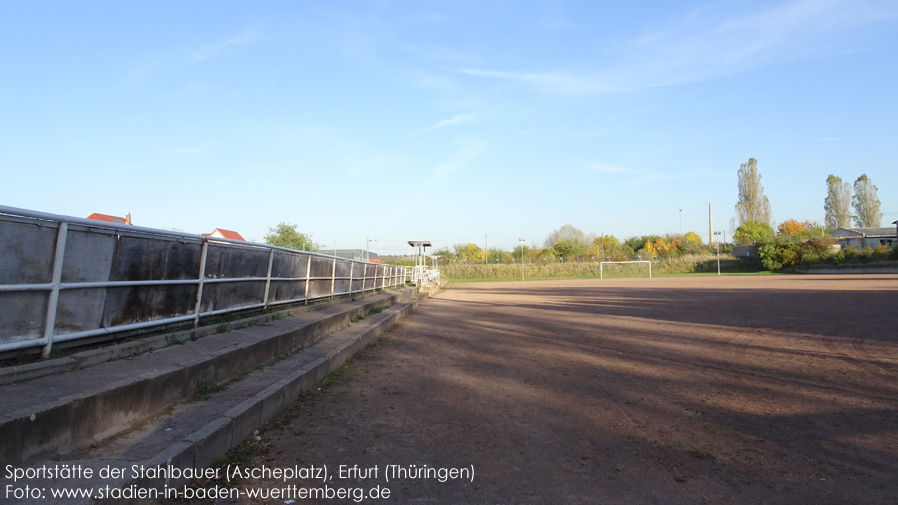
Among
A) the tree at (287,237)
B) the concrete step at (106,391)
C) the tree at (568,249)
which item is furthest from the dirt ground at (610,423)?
the tree at (568,249)

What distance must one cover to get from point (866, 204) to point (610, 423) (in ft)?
393

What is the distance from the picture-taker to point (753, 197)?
327 feet

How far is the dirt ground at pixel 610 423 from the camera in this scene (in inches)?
152

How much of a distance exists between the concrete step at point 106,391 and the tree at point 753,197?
360ft

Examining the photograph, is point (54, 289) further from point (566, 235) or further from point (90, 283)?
point (566, 235)

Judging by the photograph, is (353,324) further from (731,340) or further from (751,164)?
(751,164)

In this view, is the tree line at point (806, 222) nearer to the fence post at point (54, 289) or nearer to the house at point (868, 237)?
the house at point (868, 237)

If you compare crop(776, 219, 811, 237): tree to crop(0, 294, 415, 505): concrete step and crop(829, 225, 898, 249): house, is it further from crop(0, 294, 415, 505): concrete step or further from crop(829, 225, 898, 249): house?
crop(0, 294, 415, 505): concrete step

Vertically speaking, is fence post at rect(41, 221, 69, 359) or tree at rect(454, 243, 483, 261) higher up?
tree at rect(454, 243, 483, 261)

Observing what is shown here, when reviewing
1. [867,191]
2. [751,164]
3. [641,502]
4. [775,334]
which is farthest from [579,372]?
[867,191]

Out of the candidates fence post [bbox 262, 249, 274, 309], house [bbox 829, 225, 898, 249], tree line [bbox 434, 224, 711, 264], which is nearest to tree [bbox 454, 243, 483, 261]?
tree line [bbox 434, 224, 711, 264]

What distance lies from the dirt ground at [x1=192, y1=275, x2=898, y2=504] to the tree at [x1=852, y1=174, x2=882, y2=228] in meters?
111

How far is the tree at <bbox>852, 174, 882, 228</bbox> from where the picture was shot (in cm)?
9819

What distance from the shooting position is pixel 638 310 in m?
18.1
